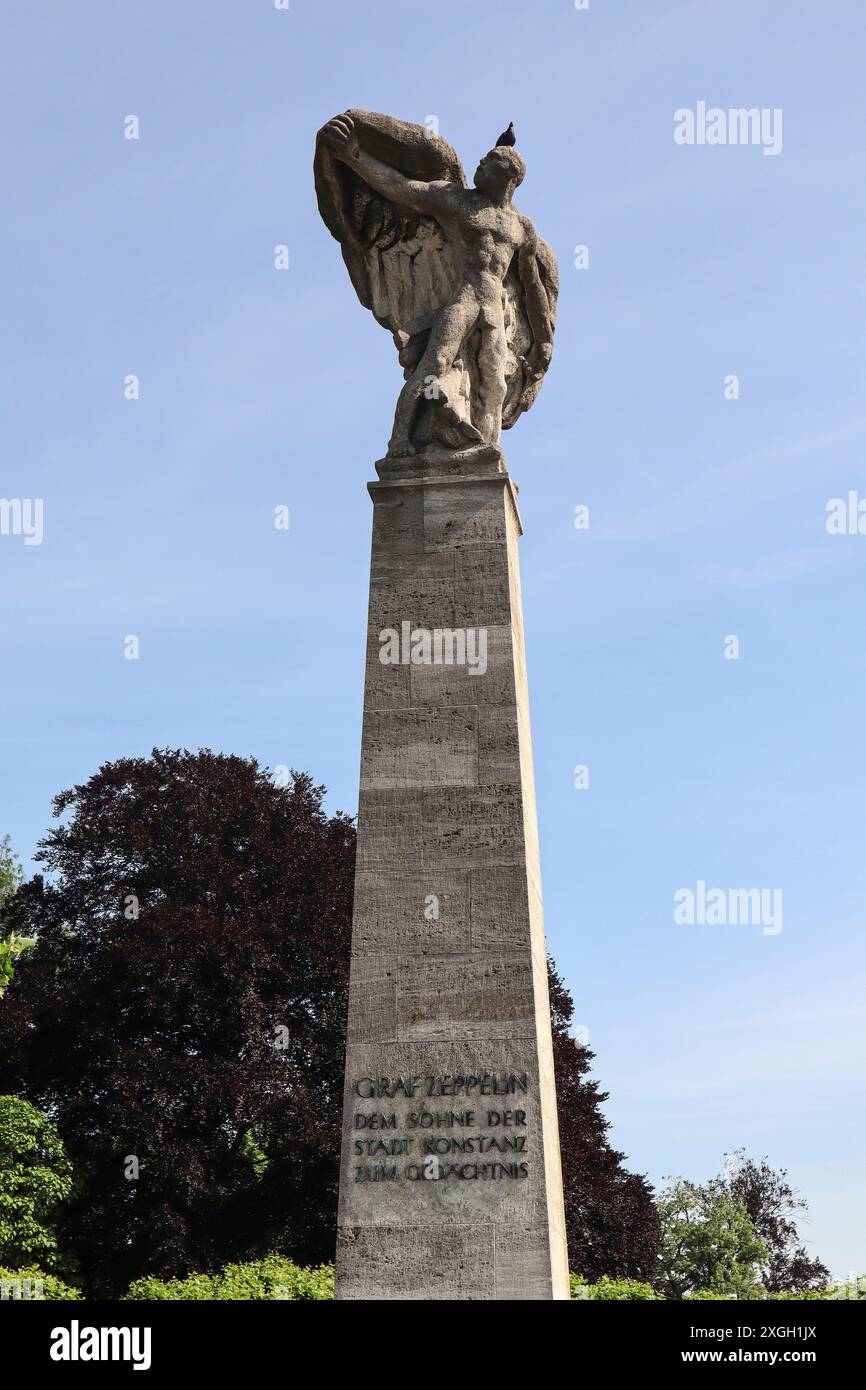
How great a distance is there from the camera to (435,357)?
13258mm

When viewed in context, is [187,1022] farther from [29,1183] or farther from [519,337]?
[519,337]

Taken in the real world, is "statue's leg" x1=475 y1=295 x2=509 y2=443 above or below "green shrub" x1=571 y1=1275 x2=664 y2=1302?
above

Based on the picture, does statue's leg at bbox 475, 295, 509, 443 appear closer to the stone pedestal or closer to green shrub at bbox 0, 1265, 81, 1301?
the stone pedestal

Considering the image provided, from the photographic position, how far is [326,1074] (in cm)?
3131

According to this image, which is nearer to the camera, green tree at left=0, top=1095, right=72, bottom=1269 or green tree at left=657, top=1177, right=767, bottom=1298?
green tree at left=0, top=1095, right=72, bottom=1269

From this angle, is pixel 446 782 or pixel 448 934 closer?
pixel 448 934

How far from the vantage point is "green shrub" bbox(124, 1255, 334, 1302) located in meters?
20.0

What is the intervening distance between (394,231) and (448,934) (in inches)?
272

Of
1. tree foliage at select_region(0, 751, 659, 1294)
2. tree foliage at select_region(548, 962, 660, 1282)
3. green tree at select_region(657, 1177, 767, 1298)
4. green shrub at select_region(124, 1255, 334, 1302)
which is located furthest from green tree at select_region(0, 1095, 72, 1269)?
green tree at select_region(657, 1177, 767, 1298)

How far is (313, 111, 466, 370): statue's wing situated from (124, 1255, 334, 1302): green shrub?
1253cm

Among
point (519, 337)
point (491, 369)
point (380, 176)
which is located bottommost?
point (491, 369)
